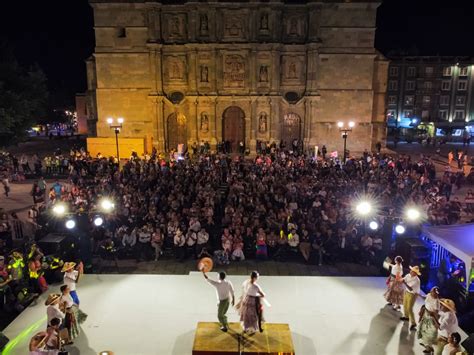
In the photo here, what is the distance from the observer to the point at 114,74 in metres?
32.0

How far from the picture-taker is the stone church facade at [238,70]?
101ft

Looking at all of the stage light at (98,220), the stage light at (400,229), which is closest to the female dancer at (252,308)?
the stage light at (400,229)

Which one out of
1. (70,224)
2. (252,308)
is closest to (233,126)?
(70,224)

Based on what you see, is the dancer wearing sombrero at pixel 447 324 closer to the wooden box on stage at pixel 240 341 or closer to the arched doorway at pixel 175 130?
the wooden box on stage at pixel 240 341

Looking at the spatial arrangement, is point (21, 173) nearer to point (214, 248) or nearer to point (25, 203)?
point (25, 203)

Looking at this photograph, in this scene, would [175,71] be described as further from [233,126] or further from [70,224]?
[70,224]

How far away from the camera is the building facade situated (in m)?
53.9

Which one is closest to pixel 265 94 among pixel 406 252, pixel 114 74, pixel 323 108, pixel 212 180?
pixel 323 108

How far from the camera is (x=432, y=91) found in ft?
181

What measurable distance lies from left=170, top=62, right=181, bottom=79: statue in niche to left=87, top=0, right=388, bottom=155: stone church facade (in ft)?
0.24

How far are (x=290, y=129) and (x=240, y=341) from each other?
26.2m

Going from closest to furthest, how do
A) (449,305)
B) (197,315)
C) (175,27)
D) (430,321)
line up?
(449,305)
(430,321)
(197,315)
(175,27)

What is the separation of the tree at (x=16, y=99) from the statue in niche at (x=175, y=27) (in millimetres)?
11137

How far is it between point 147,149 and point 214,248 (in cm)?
1825
